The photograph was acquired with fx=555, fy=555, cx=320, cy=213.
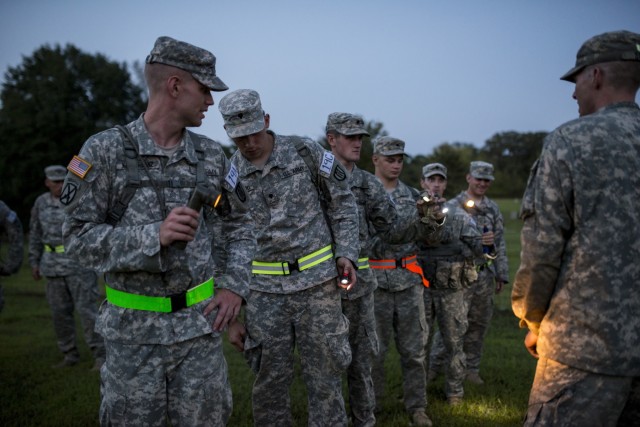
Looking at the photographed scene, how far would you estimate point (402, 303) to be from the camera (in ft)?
20.4

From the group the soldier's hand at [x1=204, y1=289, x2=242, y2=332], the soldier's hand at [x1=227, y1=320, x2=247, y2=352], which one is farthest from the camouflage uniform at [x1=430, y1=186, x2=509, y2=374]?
the soldier's hand at [x1=204, y1=289, x2=242, y2=332]

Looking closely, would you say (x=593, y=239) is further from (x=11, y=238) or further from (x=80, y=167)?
(x=11, y=238)

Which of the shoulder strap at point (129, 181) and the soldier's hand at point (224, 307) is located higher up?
the shoulder strap at point (129, 181)

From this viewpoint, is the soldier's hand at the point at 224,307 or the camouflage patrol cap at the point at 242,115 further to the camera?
the camouflage patrol cap at the point at 242,115

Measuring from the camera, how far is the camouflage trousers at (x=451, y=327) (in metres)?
6.66

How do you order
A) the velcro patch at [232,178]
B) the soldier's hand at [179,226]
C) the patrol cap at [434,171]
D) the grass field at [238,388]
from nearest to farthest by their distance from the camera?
the soldier's hand at [179,226], the velcro patch at [232,178], the grass field at [238,388], the patrol cap at [434,171]

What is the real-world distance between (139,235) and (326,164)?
2.19m

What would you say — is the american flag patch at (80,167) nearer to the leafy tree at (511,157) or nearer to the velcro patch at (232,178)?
the velcro patch at (232,178)

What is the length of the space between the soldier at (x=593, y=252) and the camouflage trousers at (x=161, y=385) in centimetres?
172

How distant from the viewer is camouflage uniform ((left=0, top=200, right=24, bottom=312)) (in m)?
6.62

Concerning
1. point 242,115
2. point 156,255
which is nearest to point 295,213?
point 242,115

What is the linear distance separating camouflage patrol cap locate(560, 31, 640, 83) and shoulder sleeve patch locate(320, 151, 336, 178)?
220 centimetres

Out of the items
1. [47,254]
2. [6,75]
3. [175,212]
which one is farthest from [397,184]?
[6,75]

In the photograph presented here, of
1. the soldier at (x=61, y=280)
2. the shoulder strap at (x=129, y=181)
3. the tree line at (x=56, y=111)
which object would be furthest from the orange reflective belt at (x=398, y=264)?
the tree line at (x=56, y=111)
